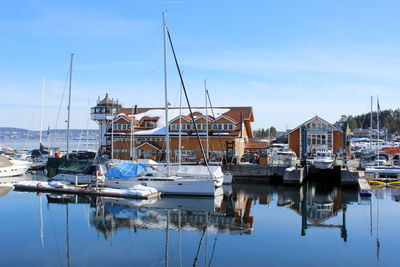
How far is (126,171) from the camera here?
37.8m

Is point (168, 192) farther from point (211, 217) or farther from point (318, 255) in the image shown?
point (318, 255)

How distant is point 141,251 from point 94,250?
237 cm

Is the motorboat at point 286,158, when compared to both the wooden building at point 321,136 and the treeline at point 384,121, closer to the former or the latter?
the wooden building at point 321,136

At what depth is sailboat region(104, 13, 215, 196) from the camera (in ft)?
117

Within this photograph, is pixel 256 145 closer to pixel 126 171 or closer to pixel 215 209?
pixel 126 171

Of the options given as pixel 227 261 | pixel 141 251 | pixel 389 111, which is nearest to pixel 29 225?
pixel 141 251

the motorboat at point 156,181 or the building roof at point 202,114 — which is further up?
the building roof at point 202,114

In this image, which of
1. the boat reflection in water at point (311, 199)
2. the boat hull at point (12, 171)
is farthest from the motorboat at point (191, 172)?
the boat hull at point (12, 171)

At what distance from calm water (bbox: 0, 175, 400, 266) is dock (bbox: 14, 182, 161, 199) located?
0.98 meters

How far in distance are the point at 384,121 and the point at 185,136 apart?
405 feet

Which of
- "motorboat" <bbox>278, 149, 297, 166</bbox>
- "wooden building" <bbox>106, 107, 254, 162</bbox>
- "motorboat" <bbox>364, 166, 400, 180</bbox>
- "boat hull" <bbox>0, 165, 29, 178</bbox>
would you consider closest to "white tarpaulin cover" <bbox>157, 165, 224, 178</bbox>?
"wooden building" <bbox>106, 107, 254, 162</bbox>

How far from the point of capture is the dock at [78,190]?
34.6 m

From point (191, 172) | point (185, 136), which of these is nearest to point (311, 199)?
point (191, 172)

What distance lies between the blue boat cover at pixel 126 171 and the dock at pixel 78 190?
179cm
